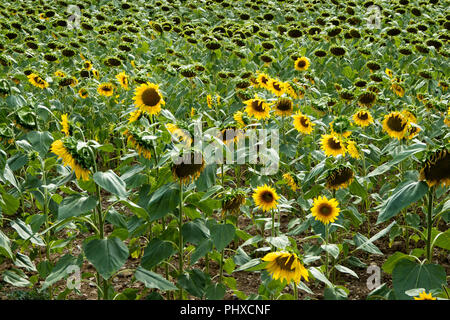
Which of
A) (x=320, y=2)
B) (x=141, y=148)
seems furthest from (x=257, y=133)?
(x=320, y=2)

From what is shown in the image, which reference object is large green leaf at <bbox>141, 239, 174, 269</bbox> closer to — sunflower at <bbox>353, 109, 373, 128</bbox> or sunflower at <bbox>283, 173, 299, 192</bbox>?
sunflower at <bbox>283, 173, 299, 192</bbox>

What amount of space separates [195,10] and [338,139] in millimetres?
5668

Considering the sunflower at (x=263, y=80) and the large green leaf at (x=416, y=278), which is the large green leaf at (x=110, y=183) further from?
the sunflower at (x=263, y=80)

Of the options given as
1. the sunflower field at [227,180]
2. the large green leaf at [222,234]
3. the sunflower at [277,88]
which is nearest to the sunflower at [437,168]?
the sunflower field at [227,180]

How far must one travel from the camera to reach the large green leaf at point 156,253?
2.18m

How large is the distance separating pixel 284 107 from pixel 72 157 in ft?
5.46

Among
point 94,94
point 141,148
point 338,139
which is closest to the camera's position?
point 141,148

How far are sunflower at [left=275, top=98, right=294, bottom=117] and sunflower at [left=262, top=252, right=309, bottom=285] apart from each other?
1.50m

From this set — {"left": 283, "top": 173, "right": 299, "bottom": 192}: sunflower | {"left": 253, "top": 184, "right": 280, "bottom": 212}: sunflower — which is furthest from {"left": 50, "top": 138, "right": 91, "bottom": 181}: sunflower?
{"left": 283, "top": 173, "right": 299, "bottom": 192}: sunflower

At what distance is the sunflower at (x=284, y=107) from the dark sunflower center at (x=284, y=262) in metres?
1.50

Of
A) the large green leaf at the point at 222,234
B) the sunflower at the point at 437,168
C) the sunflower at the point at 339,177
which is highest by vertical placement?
the sunflower at the point at 339,177
